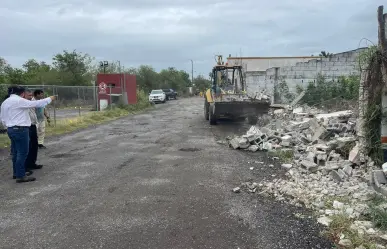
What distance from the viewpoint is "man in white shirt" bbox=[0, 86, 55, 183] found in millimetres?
6816

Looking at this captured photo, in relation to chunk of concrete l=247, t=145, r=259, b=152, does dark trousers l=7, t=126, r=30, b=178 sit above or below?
above

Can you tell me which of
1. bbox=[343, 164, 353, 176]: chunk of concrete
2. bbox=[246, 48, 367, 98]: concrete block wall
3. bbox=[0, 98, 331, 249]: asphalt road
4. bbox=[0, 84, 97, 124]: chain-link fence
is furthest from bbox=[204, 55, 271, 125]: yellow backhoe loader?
bbox=[0, 84, 97, 124]: chain-link fence

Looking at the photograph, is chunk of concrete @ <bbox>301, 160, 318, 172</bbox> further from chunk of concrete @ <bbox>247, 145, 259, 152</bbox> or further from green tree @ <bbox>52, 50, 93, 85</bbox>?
green tree @ <bbox>52, 50, 93, 85</bbox>

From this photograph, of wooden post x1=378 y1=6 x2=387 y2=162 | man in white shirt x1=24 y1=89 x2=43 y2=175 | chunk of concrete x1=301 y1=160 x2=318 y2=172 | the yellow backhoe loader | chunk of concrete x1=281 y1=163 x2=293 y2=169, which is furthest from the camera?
the yellow backhoe loader

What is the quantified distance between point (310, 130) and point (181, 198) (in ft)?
18.2

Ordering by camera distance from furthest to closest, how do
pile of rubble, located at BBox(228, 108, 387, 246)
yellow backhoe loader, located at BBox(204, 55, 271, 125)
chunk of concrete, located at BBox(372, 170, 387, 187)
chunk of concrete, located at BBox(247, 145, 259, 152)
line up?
yellow backhoe loader, located at BBox(204, 55, 271, 125) → chunk of concrete, located at BBox(247, 145, 259, 152) → chunk of concrete, located at BBox(372, 170, 387, 187) → pile of rubble, located at BBox(228, 108, 387, 246)

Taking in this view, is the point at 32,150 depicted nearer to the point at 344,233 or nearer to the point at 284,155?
the point at 284,155

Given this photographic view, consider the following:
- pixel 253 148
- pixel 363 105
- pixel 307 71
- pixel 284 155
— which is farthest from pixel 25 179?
pixel 307 71

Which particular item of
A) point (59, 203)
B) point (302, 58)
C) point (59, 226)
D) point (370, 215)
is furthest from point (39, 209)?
point (302, 58)

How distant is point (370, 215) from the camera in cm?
457

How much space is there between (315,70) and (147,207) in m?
13.9

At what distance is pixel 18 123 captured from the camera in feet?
22.4

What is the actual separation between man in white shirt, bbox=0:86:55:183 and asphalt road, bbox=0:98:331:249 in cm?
33

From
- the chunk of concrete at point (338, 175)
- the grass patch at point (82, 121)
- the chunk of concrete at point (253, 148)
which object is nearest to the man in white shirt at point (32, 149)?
the grass patch at point (82, 121)
